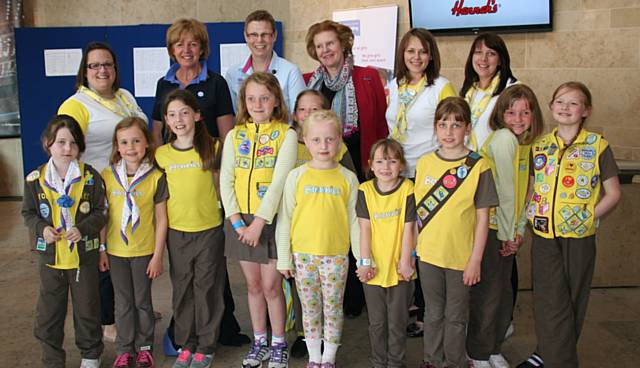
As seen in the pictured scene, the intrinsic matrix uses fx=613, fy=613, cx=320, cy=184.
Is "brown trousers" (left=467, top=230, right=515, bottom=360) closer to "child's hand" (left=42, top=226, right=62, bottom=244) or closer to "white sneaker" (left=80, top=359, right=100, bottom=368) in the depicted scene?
"white sneaker" (left=80, top=359, right=100, bottom=368)

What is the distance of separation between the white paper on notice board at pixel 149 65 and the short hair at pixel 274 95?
11.3 feet

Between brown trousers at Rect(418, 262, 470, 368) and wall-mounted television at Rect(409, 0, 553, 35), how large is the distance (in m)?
2.69

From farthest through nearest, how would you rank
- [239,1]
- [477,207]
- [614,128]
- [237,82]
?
1. [239,1]
2. [614,128]
3. [237,82]
4. [477,207]

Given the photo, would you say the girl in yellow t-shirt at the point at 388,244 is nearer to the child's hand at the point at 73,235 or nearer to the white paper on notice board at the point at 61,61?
the child's hand at the point at 73,235

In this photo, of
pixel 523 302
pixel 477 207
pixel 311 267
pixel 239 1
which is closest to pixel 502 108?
pixel 477 207

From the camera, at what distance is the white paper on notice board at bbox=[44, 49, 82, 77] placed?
613 centimetres

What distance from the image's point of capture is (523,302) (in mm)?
3859

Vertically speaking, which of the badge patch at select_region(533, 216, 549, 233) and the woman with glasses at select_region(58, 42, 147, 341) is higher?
the woman with glasses at select_region(58, 42, 147, 341)

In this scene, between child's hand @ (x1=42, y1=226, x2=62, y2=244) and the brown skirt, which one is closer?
child's hand @ (x1=42, y1=226, x2=62, y2=244)

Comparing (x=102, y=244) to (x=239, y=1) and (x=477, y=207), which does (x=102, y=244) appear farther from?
(x=239, y=1)

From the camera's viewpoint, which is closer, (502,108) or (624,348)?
(502,108)

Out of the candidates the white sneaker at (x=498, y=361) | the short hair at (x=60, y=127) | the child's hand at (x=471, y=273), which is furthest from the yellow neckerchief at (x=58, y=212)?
the white sneaker at (x=498, y=361)

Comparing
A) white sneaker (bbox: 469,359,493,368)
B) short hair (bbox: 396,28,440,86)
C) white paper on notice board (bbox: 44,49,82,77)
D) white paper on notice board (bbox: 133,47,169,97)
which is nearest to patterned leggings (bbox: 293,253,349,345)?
white sneaker (bbox: 469,359,493,368)

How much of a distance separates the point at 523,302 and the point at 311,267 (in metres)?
1.81
